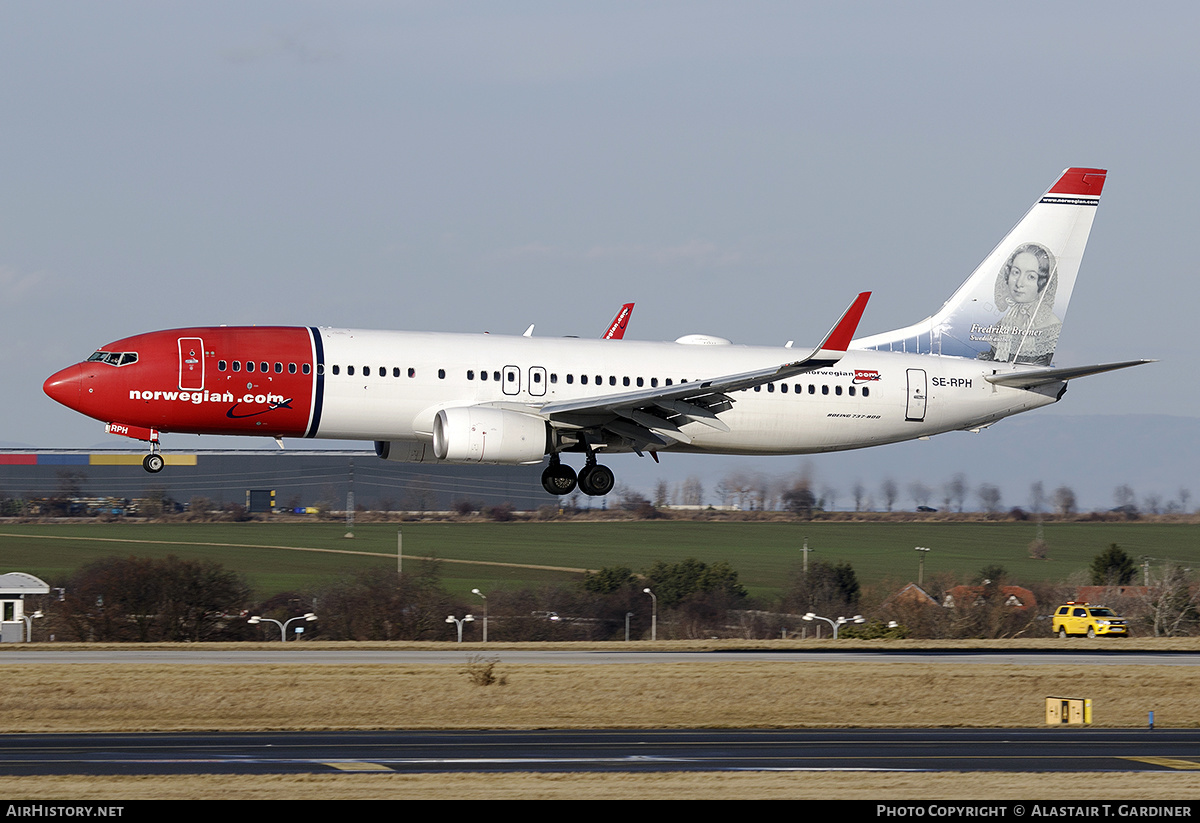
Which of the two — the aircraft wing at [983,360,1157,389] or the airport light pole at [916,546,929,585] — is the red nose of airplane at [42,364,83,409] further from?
the airport light pole at [916,546,929,585]

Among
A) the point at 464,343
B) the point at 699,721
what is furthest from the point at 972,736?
the point at 464,343

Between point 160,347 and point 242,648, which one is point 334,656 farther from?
point 160,347

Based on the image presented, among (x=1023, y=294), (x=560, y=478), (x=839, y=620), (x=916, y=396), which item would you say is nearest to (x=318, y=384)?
(x=560, y=478)

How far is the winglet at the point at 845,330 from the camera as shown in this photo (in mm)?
37906

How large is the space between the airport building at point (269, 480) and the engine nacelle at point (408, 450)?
2781 inches

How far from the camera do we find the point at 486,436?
39719 mm

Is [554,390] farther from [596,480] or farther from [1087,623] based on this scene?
[1087,623]

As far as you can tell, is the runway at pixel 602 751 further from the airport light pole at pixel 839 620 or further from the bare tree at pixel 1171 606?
the bare tree at pixel 1171 606

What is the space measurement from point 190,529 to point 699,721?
2966 inches

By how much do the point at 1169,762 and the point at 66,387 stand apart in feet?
94.0

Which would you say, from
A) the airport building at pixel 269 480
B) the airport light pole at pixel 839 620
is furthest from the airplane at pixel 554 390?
the airport building at pixel 269 480

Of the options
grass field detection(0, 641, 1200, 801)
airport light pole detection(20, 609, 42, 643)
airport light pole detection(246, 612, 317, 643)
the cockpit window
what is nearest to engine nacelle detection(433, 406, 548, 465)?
grass field detection(0, 641, 1200, 801)

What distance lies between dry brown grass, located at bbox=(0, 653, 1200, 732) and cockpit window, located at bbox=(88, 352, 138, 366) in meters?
9.45
